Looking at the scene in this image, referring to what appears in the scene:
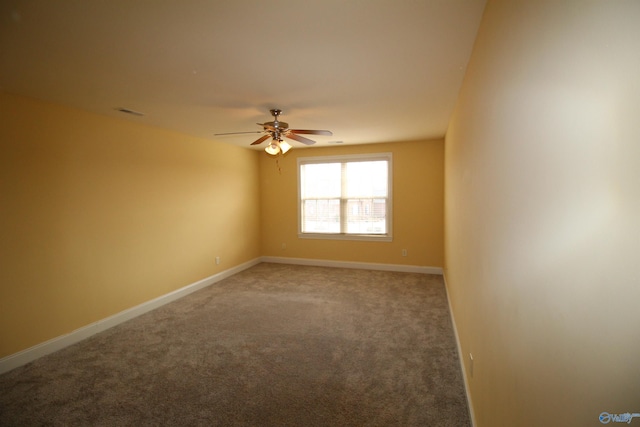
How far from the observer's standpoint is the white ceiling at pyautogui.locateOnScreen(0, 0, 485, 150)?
1547 millimetres

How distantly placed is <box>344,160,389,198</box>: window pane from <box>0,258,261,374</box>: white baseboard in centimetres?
316

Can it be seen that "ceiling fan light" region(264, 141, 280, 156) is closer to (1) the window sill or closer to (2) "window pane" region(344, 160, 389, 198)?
(2) "window pane" region(344, 160, 389, 198)

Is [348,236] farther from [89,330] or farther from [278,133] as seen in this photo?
[89,330]

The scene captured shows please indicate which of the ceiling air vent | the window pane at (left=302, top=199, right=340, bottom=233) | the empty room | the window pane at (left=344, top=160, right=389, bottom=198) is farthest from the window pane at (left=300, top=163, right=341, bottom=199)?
the ceiling air vent

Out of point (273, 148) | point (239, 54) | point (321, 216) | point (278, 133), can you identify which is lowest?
point (321, 216)

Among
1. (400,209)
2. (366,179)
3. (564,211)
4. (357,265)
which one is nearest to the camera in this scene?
(564,211)

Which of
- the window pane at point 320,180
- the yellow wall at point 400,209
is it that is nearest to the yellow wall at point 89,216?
the yellow wall at point 400,209

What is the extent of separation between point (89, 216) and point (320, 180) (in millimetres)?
3922

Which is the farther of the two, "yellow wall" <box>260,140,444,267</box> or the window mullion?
the window mullion

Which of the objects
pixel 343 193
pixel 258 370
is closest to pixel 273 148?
pixel 258 370

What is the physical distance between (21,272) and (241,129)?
9.44 ft

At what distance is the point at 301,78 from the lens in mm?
2438

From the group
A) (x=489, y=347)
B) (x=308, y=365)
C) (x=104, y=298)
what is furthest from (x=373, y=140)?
(x=104, y=298)

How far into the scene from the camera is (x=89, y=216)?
3311mm
